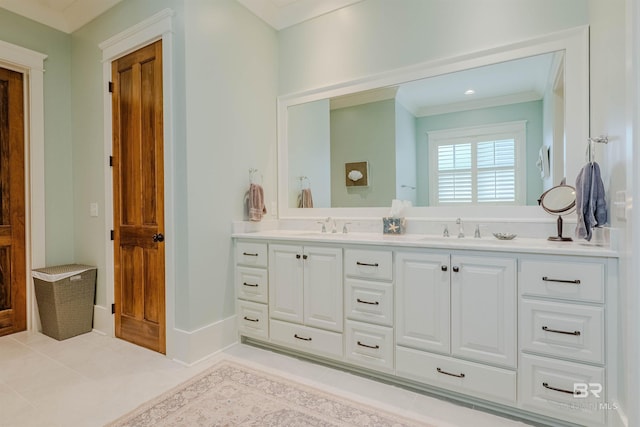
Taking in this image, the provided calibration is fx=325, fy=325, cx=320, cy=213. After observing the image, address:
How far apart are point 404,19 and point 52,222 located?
3.52 meters

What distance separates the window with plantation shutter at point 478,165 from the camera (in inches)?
Result: 86.0

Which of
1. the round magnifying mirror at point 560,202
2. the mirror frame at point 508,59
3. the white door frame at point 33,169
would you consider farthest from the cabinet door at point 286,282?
the white door frame at point 33,169

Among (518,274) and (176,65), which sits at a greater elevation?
(176,65)

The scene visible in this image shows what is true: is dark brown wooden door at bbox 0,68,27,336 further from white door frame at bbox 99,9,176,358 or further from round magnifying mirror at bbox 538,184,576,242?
round magnifying mirror at bbox 538,184,576,242

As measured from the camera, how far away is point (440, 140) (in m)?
2.43

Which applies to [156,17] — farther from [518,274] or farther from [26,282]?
[518,274]

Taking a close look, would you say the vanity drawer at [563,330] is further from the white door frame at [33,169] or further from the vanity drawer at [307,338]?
the white door frame at [33,169]

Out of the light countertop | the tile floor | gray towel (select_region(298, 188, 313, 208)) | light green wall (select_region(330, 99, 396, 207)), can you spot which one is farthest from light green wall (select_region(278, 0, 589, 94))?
the tile floor

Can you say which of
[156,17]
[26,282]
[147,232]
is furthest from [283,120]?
[26,282]

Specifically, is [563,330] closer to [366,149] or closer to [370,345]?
[370,345]

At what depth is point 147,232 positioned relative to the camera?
2516 millimetres

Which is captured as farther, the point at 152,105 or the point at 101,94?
the point at 101,94

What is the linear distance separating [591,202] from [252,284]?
7.16ft

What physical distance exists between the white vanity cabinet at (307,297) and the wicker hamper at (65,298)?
5.63ft
